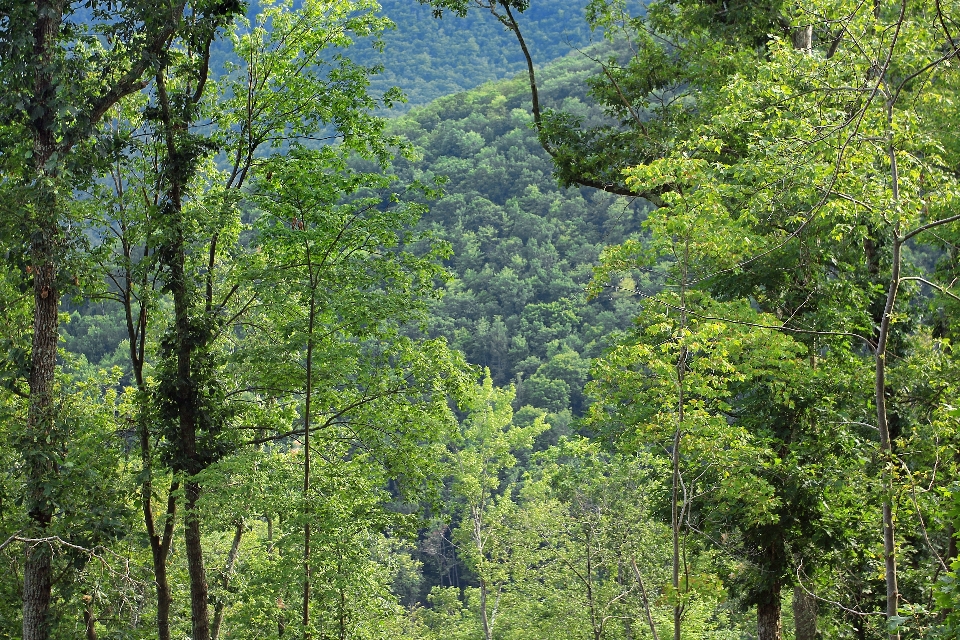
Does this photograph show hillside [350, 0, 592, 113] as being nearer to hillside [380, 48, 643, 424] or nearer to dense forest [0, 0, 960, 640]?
hillside [380, 48, 643, 424]

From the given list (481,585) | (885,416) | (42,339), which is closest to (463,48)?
(481,585)

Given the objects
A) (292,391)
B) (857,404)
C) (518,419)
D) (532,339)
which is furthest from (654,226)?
(532,339)

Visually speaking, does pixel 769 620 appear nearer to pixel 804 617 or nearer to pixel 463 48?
pixel 804 617

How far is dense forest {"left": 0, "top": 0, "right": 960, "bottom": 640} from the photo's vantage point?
7629 millimetres

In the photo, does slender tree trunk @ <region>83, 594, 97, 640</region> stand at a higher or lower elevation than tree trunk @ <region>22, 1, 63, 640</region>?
lower

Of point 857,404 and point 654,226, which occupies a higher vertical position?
point 654,226

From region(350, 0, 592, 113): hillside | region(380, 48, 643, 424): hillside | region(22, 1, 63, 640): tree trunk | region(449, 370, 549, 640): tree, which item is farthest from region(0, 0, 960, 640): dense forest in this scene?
region(350, 0, 592, 113): hillside

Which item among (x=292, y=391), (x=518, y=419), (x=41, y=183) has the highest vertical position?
(x=41, y=183)

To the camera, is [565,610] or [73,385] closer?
[73,385]

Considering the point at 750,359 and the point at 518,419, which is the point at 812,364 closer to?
the point at 750,359

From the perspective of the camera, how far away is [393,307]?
35.4 feet

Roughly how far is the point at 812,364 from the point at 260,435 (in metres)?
8.07

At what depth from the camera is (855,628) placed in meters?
10.6

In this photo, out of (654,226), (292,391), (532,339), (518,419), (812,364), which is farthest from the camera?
(532,339)
